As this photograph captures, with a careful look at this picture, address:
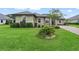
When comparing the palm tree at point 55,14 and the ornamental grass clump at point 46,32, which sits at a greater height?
the palm tree at point 55,14

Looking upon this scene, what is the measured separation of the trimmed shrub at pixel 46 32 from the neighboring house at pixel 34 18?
7 centimetres

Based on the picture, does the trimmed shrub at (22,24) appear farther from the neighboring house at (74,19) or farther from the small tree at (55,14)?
the neighboring house at (74,19)

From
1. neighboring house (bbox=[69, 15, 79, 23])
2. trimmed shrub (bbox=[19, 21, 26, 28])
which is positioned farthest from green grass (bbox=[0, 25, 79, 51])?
neighboring house (bbox=[69, 15, 79, 23])

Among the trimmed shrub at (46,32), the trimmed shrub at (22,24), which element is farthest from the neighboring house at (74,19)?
the trimmed shrub at (22,24)

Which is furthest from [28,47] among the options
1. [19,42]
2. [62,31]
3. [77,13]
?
[77,13]

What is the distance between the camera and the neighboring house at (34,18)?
199 inches

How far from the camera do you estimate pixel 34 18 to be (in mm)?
5062

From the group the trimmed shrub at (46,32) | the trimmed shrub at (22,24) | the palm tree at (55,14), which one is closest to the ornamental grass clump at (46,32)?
the trimmed shrub at (46,32)

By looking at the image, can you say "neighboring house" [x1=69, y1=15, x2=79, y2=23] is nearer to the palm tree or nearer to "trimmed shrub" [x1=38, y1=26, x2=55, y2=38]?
the palm tree

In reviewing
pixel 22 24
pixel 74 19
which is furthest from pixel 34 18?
pixel 74 19

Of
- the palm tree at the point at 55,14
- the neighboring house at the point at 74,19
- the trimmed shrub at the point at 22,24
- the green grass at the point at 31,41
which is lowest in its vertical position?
the green grass at the point at 31,41

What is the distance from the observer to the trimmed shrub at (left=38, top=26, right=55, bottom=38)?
5027 millimetres

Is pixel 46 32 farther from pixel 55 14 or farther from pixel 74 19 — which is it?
pixel 74 19
